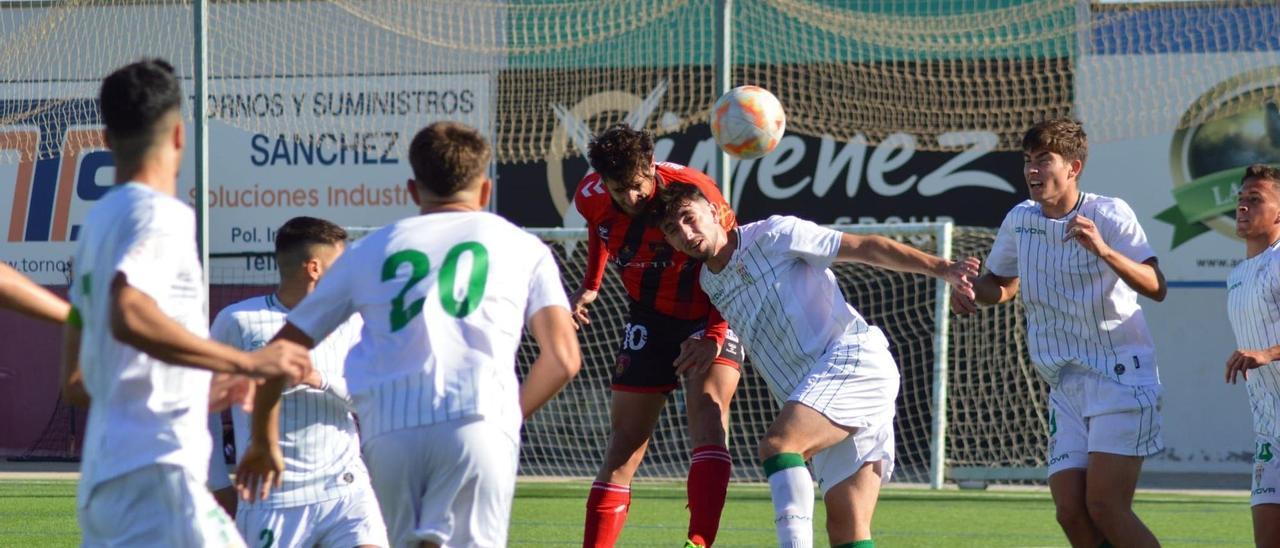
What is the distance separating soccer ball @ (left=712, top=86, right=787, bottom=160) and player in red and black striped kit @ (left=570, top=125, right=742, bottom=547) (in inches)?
54.3

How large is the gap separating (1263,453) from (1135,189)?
356 inches

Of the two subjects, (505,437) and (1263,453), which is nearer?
(505,437)

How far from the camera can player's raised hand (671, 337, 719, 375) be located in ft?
22.0

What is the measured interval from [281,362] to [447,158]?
2.40 feet

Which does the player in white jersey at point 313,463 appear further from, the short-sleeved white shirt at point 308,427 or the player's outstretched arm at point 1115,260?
the player's outstretched arm at point 1115,260

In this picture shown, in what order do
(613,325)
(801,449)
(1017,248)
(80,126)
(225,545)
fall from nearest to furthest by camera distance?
(225,545)
(801,449)
(1017,248)
(80,126)
(613,325)

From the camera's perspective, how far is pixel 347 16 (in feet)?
47.1

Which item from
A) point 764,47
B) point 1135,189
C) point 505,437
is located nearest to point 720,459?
point 505,437

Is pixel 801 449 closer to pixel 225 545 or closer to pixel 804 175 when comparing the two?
pixel 225 545

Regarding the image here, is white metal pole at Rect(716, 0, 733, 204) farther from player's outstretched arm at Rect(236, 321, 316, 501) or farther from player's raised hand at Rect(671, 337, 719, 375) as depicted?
player's outstretched arm at Rect(236, 321, 316, 501)

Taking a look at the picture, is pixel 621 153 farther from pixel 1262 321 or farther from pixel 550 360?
pixel 1262 321

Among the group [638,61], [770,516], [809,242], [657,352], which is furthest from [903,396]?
[809,242]

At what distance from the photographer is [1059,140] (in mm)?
6191

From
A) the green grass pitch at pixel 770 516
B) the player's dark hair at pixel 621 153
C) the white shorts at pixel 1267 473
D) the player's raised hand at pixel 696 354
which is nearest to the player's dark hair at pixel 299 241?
the player's dark hair at pixel 621 153
